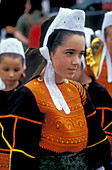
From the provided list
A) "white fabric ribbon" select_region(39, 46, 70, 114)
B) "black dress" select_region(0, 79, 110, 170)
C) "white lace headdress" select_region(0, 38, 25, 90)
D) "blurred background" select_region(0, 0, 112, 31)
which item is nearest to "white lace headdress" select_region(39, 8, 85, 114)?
"white fabric ribbon" select_region(39, 46, 70, 114)

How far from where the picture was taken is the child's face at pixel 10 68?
375cm

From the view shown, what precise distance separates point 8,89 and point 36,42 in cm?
263

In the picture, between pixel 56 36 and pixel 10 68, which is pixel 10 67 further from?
pixel 56 36

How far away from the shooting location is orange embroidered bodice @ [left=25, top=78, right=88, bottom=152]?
7.28ft

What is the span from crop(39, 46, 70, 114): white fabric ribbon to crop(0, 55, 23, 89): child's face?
147 centimetres

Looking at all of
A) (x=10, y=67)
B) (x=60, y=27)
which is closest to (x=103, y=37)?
(x=10, y=67)

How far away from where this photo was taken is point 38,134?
2.21 m

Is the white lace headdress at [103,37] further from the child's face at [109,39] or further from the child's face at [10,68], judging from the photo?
the child's face at [10,68]

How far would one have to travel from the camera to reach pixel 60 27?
230 cm

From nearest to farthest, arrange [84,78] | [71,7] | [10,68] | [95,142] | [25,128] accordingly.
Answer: [25,128], [95,142], [84,78], [10,68], [71,7]

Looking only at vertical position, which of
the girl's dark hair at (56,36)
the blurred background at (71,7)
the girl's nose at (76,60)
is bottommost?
the blurred background at (71,7)

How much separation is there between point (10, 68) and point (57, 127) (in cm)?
168

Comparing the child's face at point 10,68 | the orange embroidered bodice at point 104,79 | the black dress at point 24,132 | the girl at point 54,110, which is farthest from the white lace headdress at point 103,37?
the black dress at point 24,132

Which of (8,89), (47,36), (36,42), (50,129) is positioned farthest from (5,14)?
(36,42)
